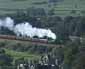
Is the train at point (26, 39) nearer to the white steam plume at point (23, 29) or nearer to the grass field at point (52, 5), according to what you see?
the white steam plume at point (23, 29)

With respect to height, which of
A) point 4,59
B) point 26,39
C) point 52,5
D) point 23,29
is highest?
point 52,5

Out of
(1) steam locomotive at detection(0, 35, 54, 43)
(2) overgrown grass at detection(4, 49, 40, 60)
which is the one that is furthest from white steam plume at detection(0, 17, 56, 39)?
(2) overgrown grass at detection(4, 49, 40, 60)

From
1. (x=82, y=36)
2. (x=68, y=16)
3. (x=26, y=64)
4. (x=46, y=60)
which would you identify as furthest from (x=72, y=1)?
(x=26, y=64)

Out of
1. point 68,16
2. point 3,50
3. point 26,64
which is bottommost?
point 26,64

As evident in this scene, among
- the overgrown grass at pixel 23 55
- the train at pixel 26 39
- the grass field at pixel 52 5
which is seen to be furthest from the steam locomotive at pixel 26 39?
the grass field at pixel 52 5

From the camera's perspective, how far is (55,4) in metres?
2.78

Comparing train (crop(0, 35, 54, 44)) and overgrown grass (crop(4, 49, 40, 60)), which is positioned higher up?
train (crop(0, 35, 54, 44))

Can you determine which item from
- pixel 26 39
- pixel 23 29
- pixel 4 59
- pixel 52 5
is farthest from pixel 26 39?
pixel 52 5

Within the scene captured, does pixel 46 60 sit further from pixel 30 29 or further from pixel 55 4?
pixel 55 4

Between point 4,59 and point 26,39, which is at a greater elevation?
point 26,39

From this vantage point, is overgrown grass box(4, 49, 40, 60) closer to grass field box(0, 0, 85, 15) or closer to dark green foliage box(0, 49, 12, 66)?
dark green foliage box(0, 49, 12, 66)

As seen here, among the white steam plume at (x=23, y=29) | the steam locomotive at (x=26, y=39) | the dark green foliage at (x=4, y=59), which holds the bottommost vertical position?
the dark green foliage at (x=4, y=59)

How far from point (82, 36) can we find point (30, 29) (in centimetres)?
67

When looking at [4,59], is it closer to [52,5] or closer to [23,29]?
[23,29]
